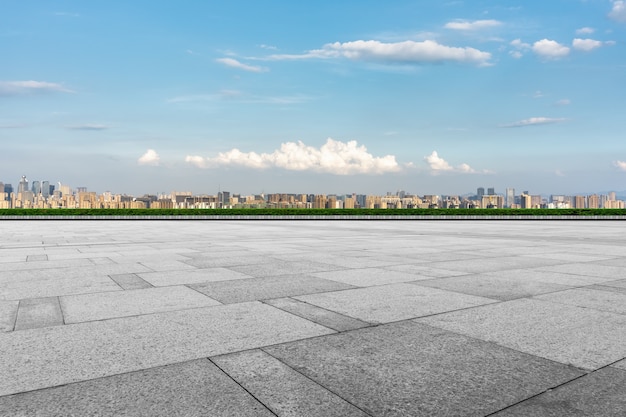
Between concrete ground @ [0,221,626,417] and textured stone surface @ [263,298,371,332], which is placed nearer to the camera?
concrete ground @ [0,221,626,417]

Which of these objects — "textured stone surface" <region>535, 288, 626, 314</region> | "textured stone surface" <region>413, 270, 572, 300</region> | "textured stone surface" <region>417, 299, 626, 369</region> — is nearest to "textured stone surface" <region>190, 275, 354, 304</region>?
"textured stone surface" <region>413, 270, 572, 300</region>

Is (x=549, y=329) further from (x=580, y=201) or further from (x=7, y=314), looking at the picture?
(x=580, y=201)

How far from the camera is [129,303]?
267 inches

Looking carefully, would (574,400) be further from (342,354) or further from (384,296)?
(384,296)

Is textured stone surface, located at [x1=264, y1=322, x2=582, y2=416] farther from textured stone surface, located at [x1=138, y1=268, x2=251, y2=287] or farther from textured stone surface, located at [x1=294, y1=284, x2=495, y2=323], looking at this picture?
textured stone surface, located at [x1=138, y1=268, x2=251, y2=287]

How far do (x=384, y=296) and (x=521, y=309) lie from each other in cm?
187

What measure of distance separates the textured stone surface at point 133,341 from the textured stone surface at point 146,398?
0.70ft

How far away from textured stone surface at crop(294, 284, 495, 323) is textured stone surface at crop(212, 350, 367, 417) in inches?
74.5

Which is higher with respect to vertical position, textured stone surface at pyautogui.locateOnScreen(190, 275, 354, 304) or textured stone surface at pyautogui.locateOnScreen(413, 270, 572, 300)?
textured stone surface at pyautogui.locateOnScreen(413, 270, 572, 300)

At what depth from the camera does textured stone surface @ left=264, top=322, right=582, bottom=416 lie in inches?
A: 138

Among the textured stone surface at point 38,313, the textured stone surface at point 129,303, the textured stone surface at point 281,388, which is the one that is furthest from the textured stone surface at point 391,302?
the textured stone surface at point 38,313

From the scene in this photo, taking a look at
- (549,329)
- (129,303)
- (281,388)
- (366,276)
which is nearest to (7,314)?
(129,303)

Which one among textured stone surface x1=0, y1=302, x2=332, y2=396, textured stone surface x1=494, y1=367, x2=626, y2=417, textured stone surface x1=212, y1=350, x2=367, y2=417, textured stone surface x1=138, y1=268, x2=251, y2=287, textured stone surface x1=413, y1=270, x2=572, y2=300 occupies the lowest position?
textured stone surface x1=138, y1=268, x2=251, y2=287

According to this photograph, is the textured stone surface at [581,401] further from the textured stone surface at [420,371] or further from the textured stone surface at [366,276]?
the textured stone surface at [366,276]
